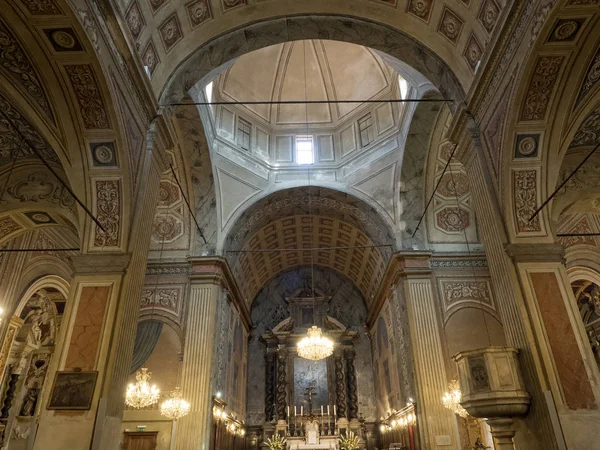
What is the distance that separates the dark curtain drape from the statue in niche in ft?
18.5

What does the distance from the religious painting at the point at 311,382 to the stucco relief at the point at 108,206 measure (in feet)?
47.6

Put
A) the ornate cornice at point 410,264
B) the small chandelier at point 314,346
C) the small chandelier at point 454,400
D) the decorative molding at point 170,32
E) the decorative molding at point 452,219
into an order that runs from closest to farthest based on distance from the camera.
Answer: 1. the decorative molding at point 170,32
2. the small chandelier at point 454,400
3. the small chandelier at point 314,346
4. the ornate cornice at point 410,264
5. the decorative molding at point 452,219

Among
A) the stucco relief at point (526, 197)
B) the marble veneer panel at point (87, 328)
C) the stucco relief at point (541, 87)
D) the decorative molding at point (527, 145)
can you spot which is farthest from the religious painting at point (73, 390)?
the stucco relief at point (541, 87)

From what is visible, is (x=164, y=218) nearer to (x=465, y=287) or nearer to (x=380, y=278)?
(x=380, y=278)

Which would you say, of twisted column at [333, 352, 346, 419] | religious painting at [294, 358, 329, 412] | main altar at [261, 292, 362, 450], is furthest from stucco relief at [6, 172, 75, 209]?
twisted column at [333, 352, 346, 419]

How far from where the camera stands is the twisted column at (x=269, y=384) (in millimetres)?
19389

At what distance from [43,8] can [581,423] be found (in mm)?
8840

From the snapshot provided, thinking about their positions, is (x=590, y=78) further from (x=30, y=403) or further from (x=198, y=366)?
(x=30, y=403)

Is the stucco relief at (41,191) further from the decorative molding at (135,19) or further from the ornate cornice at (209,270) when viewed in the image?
the decorative molding at (135,19)

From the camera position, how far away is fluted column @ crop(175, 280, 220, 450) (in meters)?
11.4

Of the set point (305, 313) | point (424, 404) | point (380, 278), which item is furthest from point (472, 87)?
point (305, 313)

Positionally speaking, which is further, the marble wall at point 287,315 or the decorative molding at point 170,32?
the marble wall at point 287,315

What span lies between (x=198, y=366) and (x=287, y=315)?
9.71 meters

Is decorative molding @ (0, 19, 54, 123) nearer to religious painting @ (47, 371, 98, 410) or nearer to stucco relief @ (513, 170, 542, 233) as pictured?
religious painting @ (47, 371, 98, 410)
